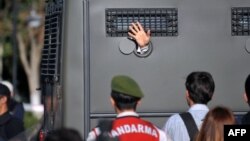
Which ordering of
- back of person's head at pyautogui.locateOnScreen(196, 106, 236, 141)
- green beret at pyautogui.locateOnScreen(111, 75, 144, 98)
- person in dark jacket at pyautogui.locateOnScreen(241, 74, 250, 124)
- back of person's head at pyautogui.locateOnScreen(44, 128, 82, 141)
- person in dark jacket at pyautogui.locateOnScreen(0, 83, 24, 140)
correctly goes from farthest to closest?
person in dark jacket at pyautogui.locateOnScreen(0, 83, 24, 140), person in dark jacket at pyautogui.locateOnScreen(241, 74, 250, 124), green beret at pyautogui.locateOnScreen(111, 75, 144, 98), back of person's head at pyautogui.locateOnScreen(196, 106, 236, 141), back of person's head at pyautogui.locateOnScreen(44, 128, 82, 141)

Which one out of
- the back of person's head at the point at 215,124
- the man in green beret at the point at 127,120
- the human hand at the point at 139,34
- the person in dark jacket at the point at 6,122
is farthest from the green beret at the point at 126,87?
the person in dark jacket at the point at 6,122

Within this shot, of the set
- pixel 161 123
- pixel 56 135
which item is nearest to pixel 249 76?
pixel 161 123

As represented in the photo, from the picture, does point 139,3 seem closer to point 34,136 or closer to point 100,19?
point 100,19

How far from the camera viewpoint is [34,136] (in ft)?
24.6

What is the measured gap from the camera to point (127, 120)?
5.39 metres

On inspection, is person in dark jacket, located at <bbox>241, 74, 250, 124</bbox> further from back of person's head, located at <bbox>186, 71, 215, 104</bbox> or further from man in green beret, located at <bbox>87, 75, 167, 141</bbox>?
man in green beret, located at <bbox>87, 75, 167, 141</bbox>

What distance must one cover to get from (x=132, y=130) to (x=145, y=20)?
1195 millimetres

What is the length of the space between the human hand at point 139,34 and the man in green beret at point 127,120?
0.77 meters

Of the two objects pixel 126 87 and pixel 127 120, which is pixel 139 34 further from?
pixel 127 120

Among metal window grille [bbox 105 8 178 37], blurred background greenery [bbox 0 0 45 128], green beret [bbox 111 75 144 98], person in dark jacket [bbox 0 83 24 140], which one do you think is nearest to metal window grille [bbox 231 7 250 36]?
metal window grille [bbox 105 8 178 37]

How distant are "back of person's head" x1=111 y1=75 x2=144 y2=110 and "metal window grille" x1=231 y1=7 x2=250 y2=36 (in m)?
1.19

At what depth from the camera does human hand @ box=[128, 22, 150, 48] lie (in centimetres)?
612

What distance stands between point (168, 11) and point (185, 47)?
1.02 feet

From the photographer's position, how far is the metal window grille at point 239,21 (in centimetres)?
622
